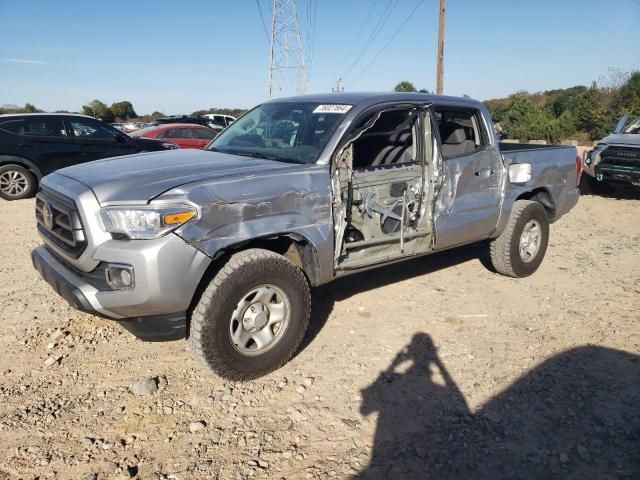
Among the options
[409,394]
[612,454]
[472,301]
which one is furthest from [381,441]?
[472,301]

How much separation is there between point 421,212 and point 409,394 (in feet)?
5.36

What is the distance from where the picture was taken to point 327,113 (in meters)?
3.86

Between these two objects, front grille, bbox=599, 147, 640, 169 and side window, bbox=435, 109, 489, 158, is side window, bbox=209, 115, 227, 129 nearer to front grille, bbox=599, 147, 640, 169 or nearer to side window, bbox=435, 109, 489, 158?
front grille, bbox=599, 147, 640, 169

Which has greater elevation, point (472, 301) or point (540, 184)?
point (540, 184)

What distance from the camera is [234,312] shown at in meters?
3.08

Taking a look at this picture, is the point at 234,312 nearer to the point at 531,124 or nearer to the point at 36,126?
the point at 36,126

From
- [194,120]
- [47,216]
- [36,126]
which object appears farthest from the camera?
[194,120]

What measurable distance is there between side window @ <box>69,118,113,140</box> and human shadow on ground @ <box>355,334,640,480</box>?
8197 millimetres

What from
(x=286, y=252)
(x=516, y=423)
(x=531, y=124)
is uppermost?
(x=531, y=124)

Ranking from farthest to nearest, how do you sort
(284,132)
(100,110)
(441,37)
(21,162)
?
(100,110)
(441,37)
(21,162)
(284,132)

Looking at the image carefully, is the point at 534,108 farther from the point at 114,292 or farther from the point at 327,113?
the point at 114,292

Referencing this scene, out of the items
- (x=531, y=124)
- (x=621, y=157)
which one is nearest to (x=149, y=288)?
(x=621, y=157)

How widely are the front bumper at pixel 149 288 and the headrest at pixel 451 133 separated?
287cm

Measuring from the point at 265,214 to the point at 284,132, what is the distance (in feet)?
3.80
